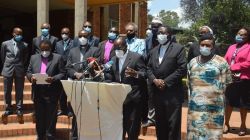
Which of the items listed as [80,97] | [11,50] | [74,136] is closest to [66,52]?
[11,50]

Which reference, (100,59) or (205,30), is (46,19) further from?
(205,30)

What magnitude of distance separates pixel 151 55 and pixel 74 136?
1897 millimetres

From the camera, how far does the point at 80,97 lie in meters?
6.32

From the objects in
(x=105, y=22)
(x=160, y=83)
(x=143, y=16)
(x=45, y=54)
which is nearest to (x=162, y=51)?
(x=160, y=83)

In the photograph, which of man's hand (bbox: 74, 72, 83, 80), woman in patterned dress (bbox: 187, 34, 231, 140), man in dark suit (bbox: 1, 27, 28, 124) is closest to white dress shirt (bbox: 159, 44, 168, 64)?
woman in patterned dress (bbox: 187, 34, 231, 140)

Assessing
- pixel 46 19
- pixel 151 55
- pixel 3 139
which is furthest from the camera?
pixel 46 19

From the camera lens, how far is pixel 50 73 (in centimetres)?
776

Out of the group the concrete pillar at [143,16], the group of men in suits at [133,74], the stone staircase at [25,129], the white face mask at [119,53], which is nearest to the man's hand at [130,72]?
the group of men in suits at [133,74]

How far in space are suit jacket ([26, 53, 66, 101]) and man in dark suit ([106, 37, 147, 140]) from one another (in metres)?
1.32

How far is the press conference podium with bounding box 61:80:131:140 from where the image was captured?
618 centimetres

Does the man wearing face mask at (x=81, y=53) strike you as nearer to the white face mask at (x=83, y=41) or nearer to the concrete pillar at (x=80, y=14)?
the white face mask at (x=83, y=41)

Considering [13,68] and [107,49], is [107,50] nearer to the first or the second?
[107,49]

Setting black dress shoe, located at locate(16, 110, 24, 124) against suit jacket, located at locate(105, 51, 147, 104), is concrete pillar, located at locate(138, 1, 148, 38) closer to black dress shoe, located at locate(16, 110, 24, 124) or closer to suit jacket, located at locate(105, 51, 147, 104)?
black dress shoe, located at locate(16, 110, 24, 124)

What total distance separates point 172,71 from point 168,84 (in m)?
0.23
